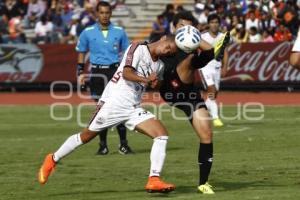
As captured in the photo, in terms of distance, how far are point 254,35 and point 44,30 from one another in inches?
309

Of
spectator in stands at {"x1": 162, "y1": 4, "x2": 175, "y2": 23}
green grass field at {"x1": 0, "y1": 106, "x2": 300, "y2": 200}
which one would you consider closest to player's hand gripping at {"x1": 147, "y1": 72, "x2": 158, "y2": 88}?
green grass field at {"x1": 0, "y1": 106, "x2": 300, "y2": 200}

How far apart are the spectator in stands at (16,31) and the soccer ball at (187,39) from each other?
23538 millimetres

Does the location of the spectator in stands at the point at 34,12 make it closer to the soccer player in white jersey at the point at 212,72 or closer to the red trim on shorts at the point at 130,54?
the soccer player in white jersey at the point at 212,72

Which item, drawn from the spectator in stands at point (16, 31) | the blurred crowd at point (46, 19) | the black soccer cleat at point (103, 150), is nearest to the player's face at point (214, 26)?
the black soccer cleat at point (103, 150)

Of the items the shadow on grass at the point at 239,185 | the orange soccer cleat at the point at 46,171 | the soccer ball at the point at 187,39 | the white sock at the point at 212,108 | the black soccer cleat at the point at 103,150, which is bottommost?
the white sock at the point at 212,108

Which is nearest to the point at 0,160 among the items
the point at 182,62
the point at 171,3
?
the point at 182,62

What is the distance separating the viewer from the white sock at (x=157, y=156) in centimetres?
1144

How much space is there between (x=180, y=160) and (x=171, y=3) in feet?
72.5

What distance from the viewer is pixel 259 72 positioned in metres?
31.0

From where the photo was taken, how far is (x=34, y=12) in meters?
37.5

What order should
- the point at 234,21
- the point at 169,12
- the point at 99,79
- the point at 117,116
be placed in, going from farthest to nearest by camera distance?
the point at 169,12 < the point at 234,21 < the point at 99,79 < the point at 117,116

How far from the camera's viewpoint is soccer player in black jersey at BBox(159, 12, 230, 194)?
11.9 m

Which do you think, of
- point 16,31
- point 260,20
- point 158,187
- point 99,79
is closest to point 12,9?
point 16,31

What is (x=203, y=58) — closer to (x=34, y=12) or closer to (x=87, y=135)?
(x=87, y=135)
